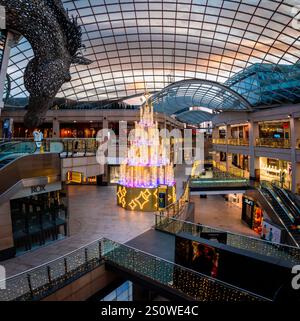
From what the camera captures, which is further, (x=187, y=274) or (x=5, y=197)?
(x=5, y=197)

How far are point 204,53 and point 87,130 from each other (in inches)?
807

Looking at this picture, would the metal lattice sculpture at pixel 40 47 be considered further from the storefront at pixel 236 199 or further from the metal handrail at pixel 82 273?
the storefront at pixel 236 199

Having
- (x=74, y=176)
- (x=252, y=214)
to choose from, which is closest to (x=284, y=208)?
(x=252, y=214)

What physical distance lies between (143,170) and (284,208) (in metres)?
11.5

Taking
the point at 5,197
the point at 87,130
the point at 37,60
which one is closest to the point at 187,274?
the point at 5,197

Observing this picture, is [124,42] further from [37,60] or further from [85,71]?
[37,60]

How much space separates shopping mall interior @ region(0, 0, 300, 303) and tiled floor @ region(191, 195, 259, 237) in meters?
0.23

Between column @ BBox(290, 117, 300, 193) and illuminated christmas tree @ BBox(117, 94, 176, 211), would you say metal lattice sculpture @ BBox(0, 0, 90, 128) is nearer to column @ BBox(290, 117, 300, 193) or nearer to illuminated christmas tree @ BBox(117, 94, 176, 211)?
illuminated christmas tree @ BBox(117, 94, 176, 211)

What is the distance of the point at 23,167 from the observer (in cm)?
1216

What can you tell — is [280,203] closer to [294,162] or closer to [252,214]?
[252,214]

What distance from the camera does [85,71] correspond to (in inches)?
1859

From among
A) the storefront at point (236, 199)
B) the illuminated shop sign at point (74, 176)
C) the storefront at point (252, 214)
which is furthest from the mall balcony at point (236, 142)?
the illuminated shop sign at point (74, 176)
